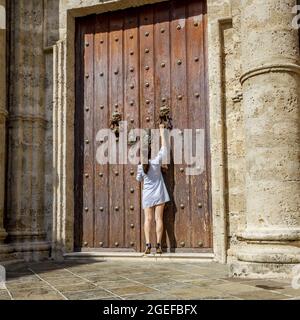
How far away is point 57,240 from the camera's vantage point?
203 inches

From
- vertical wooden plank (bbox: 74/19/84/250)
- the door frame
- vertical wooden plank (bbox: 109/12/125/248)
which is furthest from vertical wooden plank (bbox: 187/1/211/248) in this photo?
vertical wooden plank (bbox: 74/19/84/250)

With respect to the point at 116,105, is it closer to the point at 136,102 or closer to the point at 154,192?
the point at 136,102

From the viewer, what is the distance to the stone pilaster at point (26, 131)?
517 cm

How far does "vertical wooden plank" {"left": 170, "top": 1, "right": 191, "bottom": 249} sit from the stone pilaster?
161cm

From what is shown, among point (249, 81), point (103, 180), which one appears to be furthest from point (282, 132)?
point (103, 180)

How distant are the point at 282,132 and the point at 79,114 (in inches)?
107

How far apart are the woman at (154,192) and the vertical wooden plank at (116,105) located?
352 mm

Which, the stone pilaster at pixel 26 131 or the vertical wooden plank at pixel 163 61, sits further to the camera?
the stone pilaster at pixel 26 131

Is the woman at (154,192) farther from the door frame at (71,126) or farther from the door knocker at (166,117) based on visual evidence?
the door frame at (71,126)

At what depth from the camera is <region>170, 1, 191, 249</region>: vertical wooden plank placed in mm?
4840

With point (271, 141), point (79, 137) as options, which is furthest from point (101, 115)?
point (271, 141)

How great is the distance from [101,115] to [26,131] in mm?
915

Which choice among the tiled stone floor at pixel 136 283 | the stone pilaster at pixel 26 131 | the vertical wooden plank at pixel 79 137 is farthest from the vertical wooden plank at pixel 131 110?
the stone pilaster at pixel 26 131

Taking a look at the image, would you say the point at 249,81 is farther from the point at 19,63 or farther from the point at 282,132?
the point at 19,63
